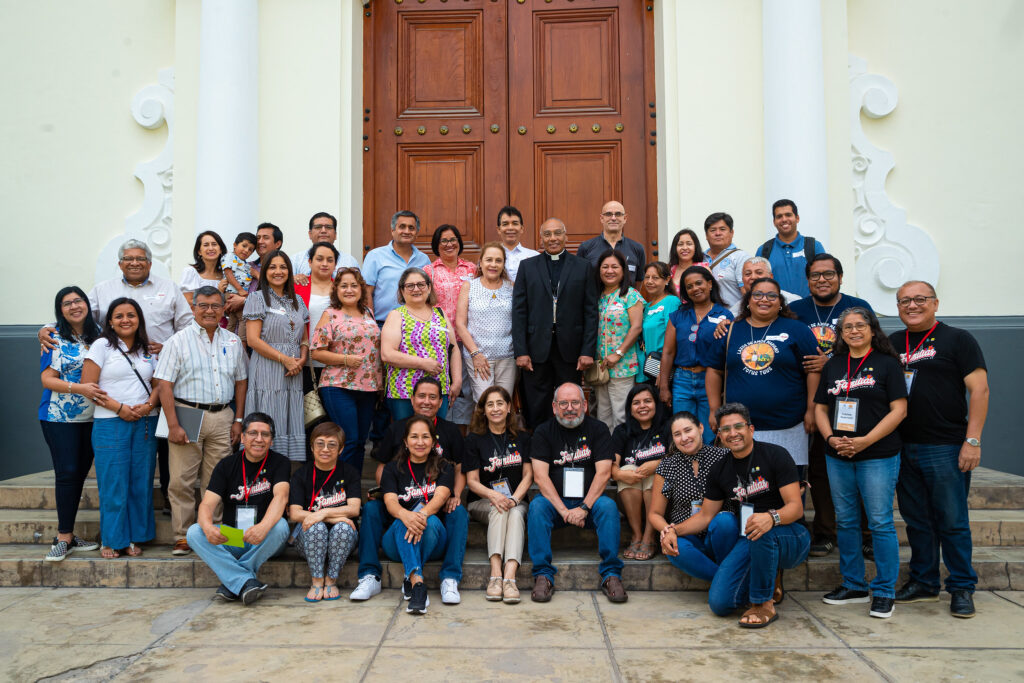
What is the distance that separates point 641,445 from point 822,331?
1.30 m

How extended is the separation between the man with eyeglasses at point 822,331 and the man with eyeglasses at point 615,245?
1.29 m

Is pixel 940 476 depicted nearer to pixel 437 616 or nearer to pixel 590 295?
pixel 590 295

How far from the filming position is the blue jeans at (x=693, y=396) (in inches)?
210

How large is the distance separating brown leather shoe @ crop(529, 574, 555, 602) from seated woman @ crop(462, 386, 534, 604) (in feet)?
0.69

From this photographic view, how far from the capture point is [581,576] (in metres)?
4.89

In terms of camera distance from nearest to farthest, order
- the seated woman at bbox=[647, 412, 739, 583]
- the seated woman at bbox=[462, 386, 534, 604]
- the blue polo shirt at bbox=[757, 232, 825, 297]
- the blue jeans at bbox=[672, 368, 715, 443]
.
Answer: the seated woman at bbox=[647, 412, 739, 583]
the seated woman at bbox=[462, 386, 534, 604]
the blue jeans at bbox=[672, 368, 715, 443]
the blue polo shirt at bbox=[757, 232, 825, 297]

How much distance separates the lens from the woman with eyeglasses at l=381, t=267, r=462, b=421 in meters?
5.48

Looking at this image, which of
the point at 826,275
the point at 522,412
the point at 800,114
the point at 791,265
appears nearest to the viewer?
the point at 826,275

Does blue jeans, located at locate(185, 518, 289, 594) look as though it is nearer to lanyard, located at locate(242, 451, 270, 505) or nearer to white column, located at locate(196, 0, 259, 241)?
lanyard, located at locate(242, 451, 270, 505)

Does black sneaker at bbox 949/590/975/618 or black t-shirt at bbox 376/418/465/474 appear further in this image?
black t-shirt at bbox 376/418/465/474

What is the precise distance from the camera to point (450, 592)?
15.2 feet

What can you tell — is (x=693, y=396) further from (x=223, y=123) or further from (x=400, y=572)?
(x=223, y=123)

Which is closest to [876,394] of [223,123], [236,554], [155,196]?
[236,554]

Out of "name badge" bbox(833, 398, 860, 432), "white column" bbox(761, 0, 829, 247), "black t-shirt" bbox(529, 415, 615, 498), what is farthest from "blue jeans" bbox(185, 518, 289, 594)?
"white column" bbox(761, 0, 829, 247)
